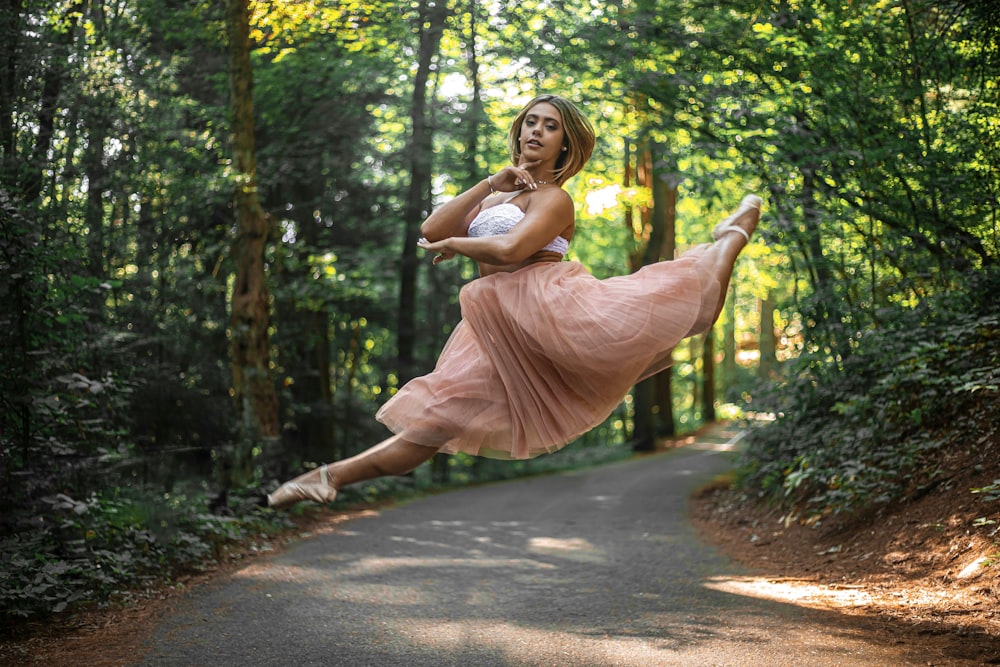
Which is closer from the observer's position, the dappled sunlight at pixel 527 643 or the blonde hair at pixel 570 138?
the blonde hair at pixel 570 138

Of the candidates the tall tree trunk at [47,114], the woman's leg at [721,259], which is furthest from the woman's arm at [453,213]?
the tall tree trunk at [47,114]

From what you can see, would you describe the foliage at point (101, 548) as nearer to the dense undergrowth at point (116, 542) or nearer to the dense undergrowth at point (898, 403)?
the dense undergrowth at point (116, 542)

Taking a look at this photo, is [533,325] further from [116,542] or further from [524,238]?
[116,542]

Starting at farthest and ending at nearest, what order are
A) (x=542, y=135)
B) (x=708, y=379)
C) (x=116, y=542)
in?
(x=708, y=379) < (x=116, y=542) < (x=542, y=135)

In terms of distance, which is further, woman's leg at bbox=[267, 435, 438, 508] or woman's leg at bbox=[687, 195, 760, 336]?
woman's leg at bbox=[687, 195, 760, 336]

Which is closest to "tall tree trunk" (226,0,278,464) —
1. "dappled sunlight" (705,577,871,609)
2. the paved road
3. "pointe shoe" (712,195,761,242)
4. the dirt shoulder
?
the paved road

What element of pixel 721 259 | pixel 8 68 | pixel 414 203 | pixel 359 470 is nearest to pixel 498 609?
pixel 359 470

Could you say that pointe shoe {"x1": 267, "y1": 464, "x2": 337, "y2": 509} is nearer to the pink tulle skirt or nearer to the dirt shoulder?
the pink tulle skirt

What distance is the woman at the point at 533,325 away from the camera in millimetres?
4270

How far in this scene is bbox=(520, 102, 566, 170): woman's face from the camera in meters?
4.51

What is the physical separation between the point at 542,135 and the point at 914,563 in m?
4.51

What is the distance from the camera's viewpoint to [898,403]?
8.59 m

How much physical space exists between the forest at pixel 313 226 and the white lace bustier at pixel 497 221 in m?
2.66

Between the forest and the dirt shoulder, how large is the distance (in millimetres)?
228
